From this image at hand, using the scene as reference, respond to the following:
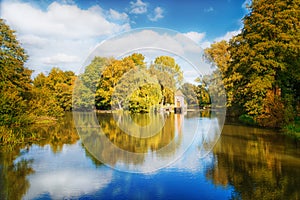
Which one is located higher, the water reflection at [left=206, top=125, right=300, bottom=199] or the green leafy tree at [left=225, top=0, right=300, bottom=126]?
the green leafy tree at [left=225, top=0, right=300, bottom=126]

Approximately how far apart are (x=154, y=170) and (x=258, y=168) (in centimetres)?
289

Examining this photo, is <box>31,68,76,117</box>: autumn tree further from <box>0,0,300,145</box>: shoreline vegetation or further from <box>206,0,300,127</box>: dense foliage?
<box>206,0,300,127</box>: dense foliage

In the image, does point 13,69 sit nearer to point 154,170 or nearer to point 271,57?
point 154,170

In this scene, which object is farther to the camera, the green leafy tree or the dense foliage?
the green leafy tree

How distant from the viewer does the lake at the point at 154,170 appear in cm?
627

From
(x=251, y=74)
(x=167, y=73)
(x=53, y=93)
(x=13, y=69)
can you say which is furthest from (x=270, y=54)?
(x=53, y=93)

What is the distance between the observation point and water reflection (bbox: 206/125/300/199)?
20.4 ft

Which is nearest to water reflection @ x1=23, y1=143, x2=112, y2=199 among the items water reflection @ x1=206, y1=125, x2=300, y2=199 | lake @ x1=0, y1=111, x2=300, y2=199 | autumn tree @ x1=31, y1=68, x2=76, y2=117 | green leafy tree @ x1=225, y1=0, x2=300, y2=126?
lake @ x1=0, y1=111, x2=300, y2=199

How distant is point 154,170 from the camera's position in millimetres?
8203

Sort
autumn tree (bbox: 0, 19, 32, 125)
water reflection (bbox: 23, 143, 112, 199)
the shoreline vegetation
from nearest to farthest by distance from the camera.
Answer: water reflection (bbox: 23, 143, 112, 199) → the shoreline vegetation → autumn tree (bbox: 0, 19, 32, 125)

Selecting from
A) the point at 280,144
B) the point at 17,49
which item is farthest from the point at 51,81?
the point at 280,144

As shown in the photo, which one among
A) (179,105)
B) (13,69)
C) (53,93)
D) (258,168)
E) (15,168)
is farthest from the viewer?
(53,93)

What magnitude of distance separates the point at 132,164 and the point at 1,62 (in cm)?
1638

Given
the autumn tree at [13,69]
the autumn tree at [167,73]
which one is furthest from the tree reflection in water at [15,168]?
the autumn tree at [167,73]
